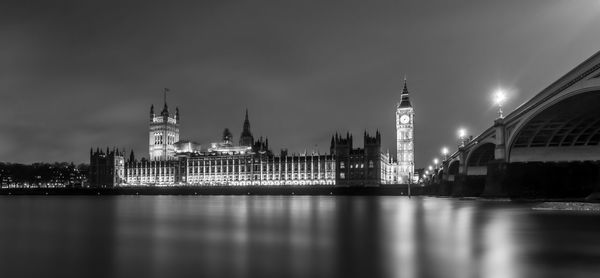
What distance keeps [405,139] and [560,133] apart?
417 feet

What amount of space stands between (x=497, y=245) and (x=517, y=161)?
37.6m

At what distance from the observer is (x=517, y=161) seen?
48156 millimetres

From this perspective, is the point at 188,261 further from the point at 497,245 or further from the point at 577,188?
the point at 577,188

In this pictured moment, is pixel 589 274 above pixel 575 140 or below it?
below

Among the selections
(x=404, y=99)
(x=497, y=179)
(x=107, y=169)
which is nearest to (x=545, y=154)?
(x=497, y=179)

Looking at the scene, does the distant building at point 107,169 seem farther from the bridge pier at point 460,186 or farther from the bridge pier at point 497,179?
the bridge pier at point 497,179

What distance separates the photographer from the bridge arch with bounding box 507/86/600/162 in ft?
116

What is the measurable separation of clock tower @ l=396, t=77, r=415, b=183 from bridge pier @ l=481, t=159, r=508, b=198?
4529 inches

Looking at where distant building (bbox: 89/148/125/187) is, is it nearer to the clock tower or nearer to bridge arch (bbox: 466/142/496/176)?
the clock tower

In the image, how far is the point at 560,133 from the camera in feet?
147

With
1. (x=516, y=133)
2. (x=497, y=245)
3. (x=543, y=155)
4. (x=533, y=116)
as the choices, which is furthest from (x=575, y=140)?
(x=497, y=245)

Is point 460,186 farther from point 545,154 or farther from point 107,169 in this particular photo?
point 107,169

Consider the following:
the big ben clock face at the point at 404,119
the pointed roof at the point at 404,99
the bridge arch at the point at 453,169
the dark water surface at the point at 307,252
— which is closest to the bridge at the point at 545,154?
the dark water surface at the point at 307,252

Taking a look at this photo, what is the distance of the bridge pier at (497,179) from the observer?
46.9m
